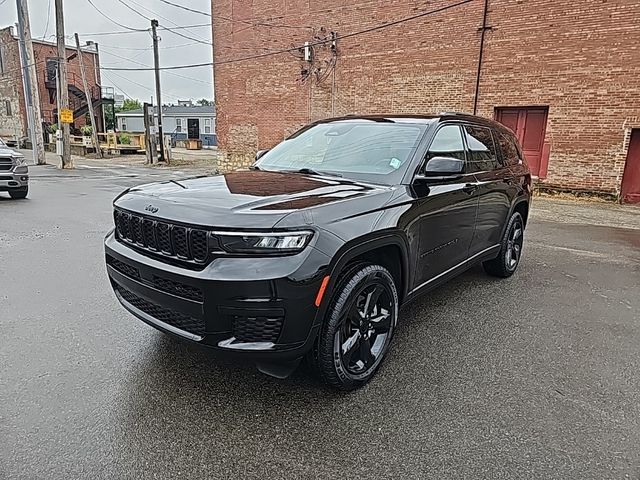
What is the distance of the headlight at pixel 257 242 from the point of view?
7.39 ft

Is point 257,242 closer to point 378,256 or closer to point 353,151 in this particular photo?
point 378,256

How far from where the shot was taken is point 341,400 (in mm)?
2689

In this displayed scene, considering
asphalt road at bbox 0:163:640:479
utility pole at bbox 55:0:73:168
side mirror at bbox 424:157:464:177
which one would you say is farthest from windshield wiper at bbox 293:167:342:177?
utility pole at bbox 55:0:73:168

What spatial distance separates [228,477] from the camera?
2.08 metres

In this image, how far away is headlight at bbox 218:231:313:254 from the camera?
2.25 m

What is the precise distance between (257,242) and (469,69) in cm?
1281

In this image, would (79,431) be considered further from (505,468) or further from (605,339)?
(605,339)

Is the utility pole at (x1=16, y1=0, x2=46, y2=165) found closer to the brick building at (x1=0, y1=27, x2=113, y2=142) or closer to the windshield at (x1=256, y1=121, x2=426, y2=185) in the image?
the brick building at (x1=0, y1=27, x2=113, y2=142)

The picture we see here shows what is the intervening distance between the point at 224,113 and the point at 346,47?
6.21 metres

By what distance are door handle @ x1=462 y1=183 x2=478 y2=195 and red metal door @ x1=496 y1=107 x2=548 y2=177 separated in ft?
32.7

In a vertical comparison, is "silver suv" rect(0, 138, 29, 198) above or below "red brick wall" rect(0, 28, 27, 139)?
below

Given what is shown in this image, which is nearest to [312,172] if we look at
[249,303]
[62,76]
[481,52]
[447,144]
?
[447,144]

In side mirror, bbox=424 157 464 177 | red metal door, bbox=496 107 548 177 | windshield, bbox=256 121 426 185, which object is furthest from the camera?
red metal door, bbox=496 107 548 177

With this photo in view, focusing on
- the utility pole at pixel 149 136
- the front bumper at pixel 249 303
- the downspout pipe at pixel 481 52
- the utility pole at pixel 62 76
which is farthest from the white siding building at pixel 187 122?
the front bumper at pixel 249 303
